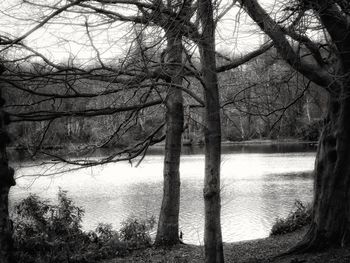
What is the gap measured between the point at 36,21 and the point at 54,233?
558 cm

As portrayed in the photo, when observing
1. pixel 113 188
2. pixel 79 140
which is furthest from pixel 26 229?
pixel 113 188

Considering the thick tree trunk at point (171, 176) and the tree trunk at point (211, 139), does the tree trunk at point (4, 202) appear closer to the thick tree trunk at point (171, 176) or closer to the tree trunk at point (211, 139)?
the tree trunk at point (211, 139)

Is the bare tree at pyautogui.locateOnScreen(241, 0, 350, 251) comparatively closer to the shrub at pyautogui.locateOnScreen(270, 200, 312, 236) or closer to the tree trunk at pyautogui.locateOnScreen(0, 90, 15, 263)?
the shrub at pyautogui.locateOnScreen(270, 200, 312, 236)

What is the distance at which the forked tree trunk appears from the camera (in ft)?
26.8

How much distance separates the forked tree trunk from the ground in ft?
1.00

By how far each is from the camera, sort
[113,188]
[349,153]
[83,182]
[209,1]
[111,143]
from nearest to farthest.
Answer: [209,1]
[349,153]
[111,143]
[113,188]
[83,182]

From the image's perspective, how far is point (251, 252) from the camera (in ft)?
33.2

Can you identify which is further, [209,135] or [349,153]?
[349,153]

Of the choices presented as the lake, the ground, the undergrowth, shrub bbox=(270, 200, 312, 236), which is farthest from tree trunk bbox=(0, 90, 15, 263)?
shrub bbox=(270, 200, 312, 236)

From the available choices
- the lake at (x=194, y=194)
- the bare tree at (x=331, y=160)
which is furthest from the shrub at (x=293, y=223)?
the bare tree at (x=331, y=160)

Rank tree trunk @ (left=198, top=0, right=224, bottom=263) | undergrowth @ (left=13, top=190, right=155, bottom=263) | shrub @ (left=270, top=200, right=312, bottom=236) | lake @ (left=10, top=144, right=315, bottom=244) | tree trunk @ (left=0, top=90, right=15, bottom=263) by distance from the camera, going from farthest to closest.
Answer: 1. lake @ (left=10, top=144, right=315, bottom=244)
2. shrub @ (left=270, top=200, right=312, bottom=236)
3. undergrowth @ (left=13, top=190, right=155, bottom=263)
4. tree trunk @ (left=198, top=0, right=224, bottom=263)
5. tree trunk @ (left=0, top=90, right=15, bottom=263)

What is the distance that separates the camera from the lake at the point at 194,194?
1770 centimetres

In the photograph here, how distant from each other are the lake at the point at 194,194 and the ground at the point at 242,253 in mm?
1100

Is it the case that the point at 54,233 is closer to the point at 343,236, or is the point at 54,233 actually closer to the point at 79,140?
the point at 79,140
